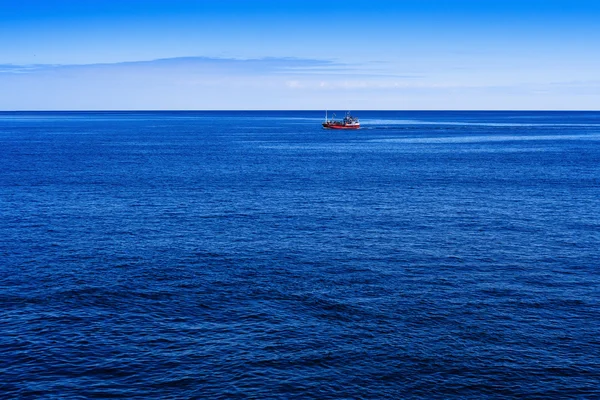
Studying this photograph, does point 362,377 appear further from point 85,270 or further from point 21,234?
point 21,234

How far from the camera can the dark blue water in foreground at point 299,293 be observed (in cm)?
4091

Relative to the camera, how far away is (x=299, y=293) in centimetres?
5569

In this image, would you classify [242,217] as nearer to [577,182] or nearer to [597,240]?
[597,240]

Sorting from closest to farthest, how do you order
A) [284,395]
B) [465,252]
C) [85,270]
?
1. [284,395]
2. [85,270]
3. [465,252]

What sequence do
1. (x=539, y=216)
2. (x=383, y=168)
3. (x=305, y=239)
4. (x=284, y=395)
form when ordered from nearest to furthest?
(x=284, y=395)
(x=305, y=239)
(x=539, y=216)
(x=383, y=168)

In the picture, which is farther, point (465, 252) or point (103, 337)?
point (465, 252)

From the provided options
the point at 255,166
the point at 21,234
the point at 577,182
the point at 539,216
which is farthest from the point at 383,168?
the point at 21,234

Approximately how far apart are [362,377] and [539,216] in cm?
5715

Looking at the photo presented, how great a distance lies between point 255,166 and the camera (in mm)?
153875

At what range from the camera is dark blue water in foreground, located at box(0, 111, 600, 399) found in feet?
134

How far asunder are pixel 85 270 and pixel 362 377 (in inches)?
1350

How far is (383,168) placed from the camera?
150m

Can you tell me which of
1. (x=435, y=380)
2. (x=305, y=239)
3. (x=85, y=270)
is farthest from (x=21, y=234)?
(x=435, y=380)

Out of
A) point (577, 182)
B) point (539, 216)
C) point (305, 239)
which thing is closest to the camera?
point (305, 239)
